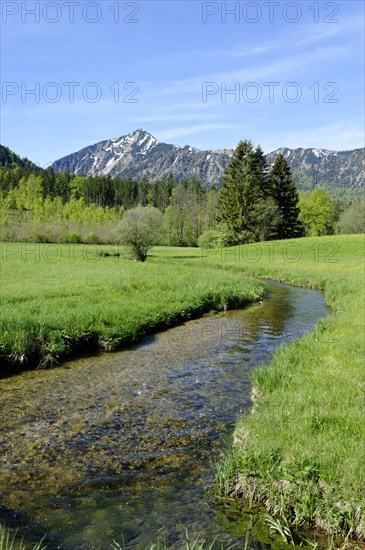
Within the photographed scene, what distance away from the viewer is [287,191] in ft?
274

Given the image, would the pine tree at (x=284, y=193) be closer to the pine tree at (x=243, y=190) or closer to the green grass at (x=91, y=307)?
the pine tree at (x=243, y=190)

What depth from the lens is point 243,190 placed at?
263 ft

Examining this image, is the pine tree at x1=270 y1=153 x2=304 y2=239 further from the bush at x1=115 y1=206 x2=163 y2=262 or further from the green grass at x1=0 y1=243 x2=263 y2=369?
the green grass at x1=0 y1=243 x2=263 y2=369

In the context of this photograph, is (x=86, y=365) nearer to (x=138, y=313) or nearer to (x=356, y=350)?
(x=138, y=313)

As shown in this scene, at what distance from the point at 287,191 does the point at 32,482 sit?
82.4 m

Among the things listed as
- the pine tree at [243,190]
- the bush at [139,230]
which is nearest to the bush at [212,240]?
the pine tree at [243,190]

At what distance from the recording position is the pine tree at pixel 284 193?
272 ft

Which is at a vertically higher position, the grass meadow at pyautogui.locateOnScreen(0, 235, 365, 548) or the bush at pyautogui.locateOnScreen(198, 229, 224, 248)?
the bush at pyautogui.locateOnScreen(198, 229, 224, 248)

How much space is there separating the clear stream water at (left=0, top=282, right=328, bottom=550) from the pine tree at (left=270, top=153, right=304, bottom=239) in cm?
7076

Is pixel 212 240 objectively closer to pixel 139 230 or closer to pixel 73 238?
pixel 139 230

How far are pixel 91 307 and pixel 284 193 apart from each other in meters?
71.5

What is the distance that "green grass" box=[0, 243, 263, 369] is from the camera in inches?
554

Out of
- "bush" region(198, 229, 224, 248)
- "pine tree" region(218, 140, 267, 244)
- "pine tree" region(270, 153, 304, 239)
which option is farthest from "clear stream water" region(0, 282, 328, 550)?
"pine tree" region(270, 153, 304, 239)

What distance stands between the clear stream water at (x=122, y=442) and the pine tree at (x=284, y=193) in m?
70.8
